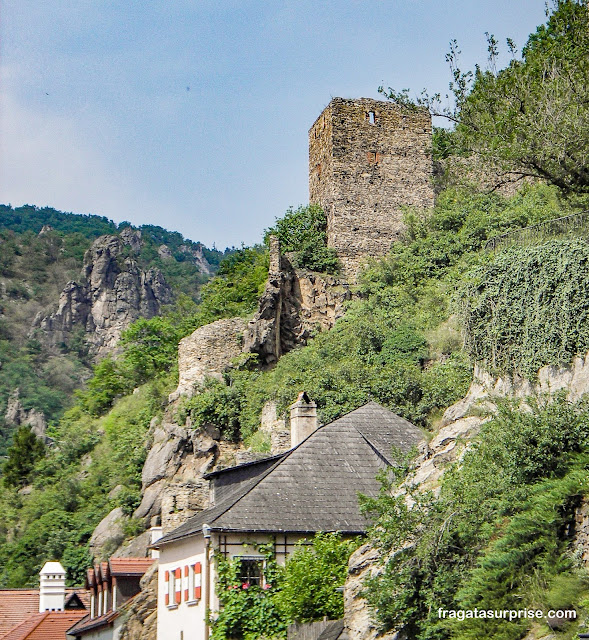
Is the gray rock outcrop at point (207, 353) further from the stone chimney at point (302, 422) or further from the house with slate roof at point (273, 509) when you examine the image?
the house with slate roof at point (273, 509)

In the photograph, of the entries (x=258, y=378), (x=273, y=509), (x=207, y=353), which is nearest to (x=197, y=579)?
(x=273, y=509)

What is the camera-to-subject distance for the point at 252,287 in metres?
48.5

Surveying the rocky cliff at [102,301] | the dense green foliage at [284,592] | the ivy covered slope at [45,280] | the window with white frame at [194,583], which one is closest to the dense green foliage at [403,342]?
the dense green foliage at [284,592]

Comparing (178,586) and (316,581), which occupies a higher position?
(178,586)

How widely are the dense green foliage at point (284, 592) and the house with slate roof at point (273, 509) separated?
0.28 m

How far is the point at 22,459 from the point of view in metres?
51.5

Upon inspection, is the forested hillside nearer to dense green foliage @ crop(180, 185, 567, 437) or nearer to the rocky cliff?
dense green foliage @ crop(180, 185, 567, 437)

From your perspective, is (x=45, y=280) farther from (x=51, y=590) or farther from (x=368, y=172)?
(x=51, y=590)

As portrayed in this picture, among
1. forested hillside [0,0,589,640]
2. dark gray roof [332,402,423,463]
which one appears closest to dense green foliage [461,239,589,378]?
forested hillside [0,0,589,640]

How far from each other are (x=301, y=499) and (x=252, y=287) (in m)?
24.3

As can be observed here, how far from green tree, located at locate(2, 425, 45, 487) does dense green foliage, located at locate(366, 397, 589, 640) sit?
110 feet

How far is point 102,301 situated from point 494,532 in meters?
117

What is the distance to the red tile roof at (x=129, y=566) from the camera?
29.6 metres

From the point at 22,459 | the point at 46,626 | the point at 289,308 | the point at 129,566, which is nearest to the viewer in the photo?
the point at 129,566
